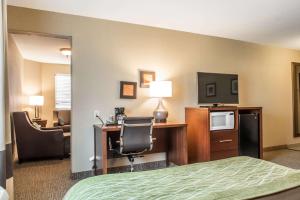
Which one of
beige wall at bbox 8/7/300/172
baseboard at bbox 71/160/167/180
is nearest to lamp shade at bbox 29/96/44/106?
beige wall at bbox 8/7/300/172

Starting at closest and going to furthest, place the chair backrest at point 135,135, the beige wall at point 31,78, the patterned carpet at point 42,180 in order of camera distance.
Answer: the patterned carpet at point 42,180
the chair backrest at point 135,135
the beige wall at point 31,78

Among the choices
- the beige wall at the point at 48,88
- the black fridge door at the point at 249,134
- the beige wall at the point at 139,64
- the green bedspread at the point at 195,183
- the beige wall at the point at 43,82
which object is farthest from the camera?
the beige wall at the point at 48,88

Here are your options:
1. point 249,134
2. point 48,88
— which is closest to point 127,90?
point 249,134

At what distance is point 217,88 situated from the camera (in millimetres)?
4395

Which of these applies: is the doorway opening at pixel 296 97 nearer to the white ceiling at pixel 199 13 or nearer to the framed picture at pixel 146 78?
the white ceiling at pixel 199 13

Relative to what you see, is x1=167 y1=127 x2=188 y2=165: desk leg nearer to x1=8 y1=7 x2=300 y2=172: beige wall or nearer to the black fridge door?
x1=8 y1=7 x2=300 y2=172: beige wall

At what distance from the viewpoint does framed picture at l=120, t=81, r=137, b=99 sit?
12.3 feet

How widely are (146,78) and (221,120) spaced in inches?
57.3

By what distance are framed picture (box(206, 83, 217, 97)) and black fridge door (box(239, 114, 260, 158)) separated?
64 cm

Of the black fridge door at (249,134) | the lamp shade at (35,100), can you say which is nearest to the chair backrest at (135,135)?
the black fridge door at (249,134)

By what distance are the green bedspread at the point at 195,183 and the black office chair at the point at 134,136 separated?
1.39m

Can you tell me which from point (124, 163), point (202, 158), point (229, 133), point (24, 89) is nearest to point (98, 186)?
point (124, 163)

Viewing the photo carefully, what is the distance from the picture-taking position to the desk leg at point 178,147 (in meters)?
3.58

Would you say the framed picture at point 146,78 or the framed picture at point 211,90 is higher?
the framed picture at point 146,78
